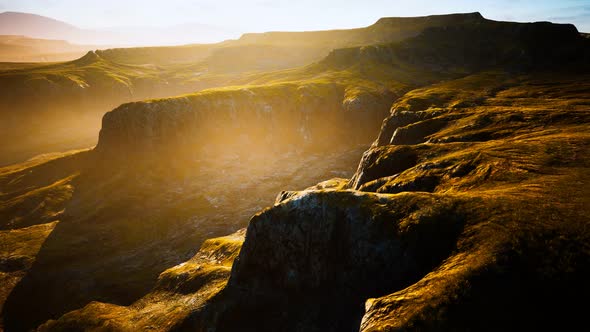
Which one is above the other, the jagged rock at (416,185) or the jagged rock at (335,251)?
the jagged rock at (416,185)

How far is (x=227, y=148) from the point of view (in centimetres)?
11500

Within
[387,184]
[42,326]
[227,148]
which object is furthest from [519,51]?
[42,326]

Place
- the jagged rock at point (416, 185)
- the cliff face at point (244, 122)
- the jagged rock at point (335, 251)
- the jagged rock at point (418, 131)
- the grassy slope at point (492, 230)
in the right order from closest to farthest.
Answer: the grassy slope at point (492, 230) < the jagged rock at point (335, 251) < the jagged rock at point (416, 185) < the jagged rock at point (418, 131) < the cliff face at point (244, 122)

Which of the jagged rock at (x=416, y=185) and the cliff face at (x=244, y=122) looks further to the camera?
the cliff face at (x=244, y=122)

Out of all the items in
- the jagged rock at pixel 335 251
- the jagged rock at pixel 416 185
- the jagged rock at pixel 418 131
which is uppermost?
the jagged rock at pixel 418 131

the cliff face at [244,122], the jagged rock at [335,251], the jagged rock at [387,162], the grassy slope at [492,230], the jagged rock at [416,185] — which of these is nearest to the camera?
the grassy slope at [492,230]

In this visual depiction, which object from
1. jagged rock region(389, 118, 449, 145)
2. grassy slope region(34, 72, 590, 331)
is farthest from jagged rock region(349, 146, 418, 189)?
jagged rock region(389, 118, 449, 145)

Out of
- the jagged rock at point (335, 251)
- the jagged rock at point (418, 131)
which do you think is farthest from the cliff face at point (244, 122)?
the jagged rock at point (335, 251)

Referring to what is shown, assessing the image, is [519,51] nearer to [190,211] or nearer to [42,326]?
[190,211]

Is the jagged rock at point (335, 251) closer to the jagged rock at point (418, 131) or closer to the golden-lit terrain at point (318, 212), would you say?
the golden-lit terrain at point (318, 212)

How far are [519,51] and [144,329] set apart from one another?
657 ft

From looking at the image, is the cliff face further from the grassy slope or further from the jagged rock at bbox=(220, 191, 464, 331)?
the jagged rock at bbox=(220, 191, 464, 331)

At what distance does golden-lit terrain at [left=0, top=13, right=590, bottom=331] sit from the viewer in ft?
77.0

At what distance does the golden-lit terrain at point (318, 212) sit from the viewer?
77.0 ft
